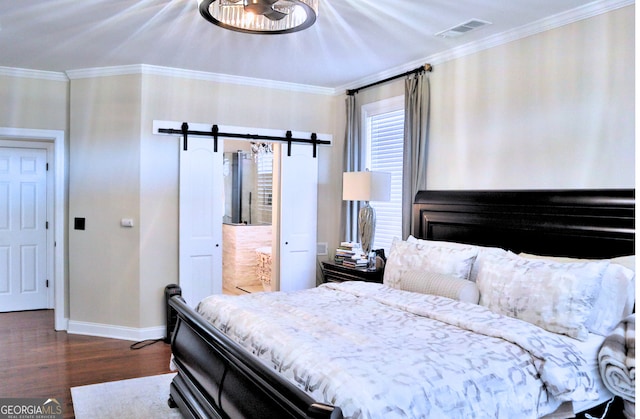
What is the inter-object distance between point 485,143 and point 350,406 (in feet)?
9.30

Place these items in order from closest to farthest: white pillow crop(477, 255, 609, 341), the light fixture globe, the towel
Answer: the towel → white pillow crop(477, 255, 609, 341) → the light fixture globe

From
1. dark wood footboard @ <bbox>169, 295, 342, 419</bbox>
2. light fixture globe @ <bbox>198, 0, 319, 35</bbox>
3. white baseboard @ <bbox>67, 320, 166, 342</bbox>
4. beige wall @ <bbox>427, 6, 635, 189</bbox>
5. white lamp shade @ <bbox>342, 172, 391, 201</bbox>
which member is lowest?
white baseboard @ <bbox>67, 320, 166, 342</bbox>

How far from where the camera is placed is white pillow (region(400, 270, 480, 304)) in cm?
313

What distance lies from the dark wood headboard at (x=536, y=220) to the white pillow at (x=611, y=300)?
15.7 inches

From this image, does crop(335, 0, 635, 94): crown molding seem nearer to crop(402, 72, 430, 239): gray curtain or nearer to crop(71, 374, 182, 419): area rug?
crop(402, 72, 430, 239): gray curtain

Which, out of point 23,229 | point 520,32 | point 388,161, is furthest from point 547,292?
point 23,229

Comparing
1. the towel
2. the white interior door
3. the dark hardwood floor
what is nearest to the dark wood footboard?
the dark hardwood floor

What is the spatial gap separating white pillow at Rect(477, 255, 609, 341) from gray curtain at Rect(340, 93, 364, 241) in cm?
253

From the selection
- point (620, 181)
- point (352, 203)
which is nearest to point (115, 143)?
point (352, 203)

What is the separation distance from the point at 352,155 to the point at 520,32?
2.23 metres

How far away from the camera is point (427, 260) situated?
360 centimetres

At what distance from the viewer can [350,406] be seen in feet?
5.94

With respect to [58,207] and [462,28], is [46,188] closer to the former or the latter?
[58,207]

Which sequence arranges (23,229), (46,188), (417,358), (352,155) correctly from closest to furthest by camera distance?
1. (417,358)
2. (352,155)
3. (46,188)
4. (23,229)
